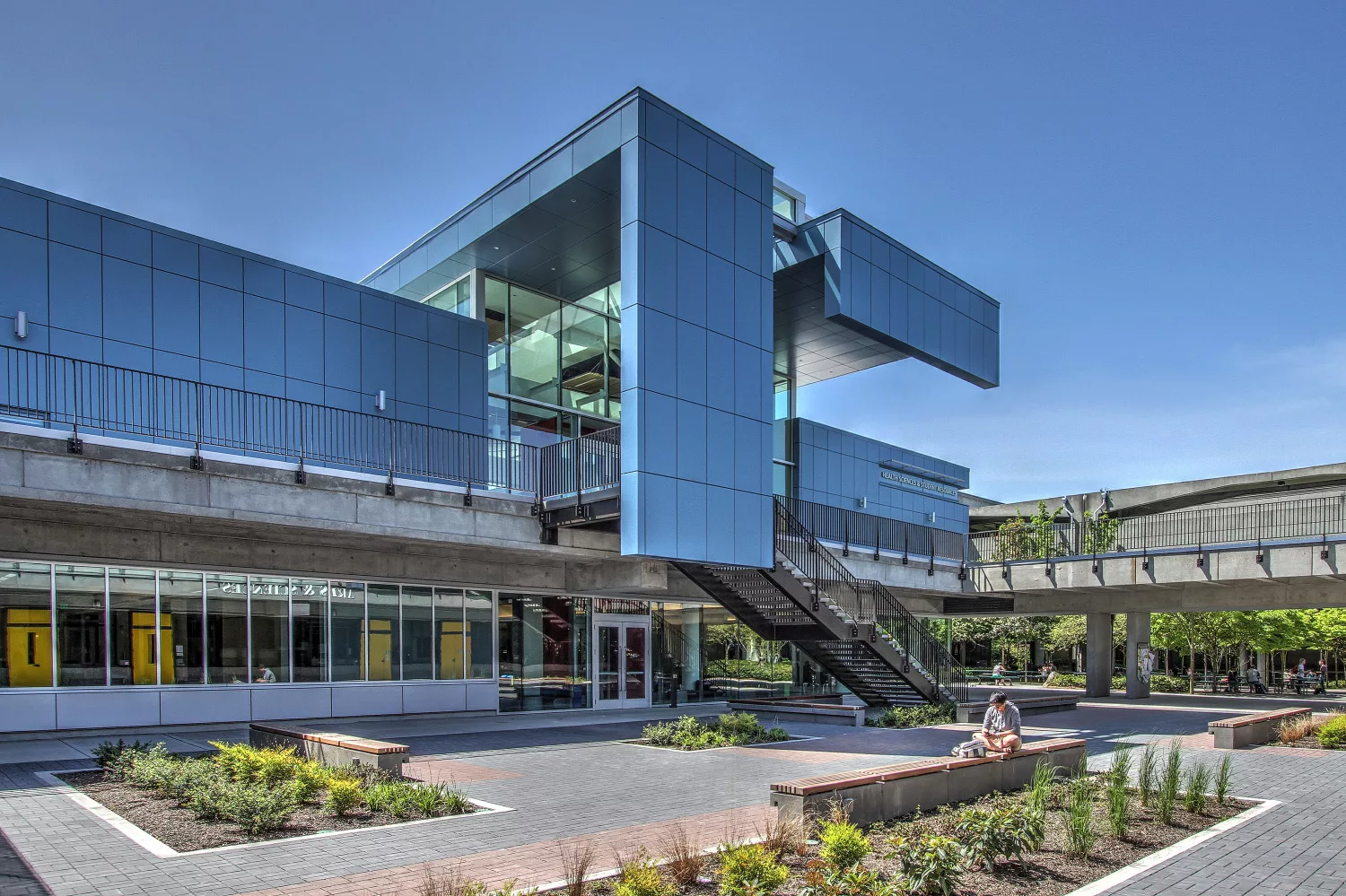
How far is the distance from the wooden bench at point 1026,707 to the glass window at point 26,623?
61.5ft

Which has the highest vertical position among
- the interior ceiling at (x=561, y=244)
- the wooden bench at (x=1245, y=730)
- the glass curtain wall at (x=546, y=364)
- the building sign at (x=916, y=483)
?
the interior ceiling at (x=561, y=244)

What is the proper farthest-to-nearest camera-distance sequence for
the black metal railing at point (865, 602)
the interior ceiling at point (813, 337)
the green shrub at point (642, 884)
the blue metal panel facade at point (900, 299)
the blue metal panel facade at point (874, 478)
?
the blue metal panel facade at point (874, 478) → the interior ceiling at point (813, 337) → the blue metal panel facade at point (900, 299) → the black metal railing at point (865, 602) → the green shrub at point (642, 884)

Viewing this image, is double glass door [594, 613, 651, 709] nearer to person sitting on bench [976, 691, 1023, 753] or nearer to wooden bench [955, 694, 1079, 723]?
wooden bench [955, 694, 1079, 723]

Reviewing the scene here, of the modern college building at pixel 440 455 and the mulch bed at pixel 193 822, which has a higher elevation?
the modern college building at pixel 440 455

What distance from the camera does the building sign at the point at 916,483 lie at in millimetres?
40062

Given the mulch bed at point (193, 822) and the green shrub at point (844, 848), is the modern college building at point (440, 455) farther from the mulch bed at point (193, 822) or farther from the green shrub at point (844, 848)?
the green shrub at point (844, 848)

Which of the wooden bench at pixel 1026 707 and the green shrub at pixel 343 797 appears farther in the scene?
the wooden bench at pixel 1026 707

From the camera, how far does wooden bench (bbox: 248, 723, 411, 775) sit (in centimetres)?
1203

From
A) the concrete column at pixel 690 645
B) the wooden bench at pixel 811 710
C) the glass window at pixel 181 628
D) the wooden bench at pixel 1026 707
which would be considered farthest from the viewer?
the concrete column at pixel 690 645

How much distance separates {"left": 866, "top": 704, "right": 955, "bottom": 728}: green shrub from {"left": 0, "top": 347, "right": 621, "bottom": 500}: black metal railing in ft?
27.2

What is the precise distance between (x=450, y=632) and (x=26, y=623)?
28.2ft

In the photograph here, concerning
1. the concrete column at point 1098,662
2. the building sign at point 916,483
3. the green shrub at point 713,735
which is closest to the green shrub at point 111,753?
the green shrub at point 713,735

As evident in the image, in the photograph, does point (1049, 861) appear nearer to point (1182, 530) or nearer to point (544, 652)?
point (544, 652)

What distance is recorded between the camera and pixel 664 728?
18.0m
